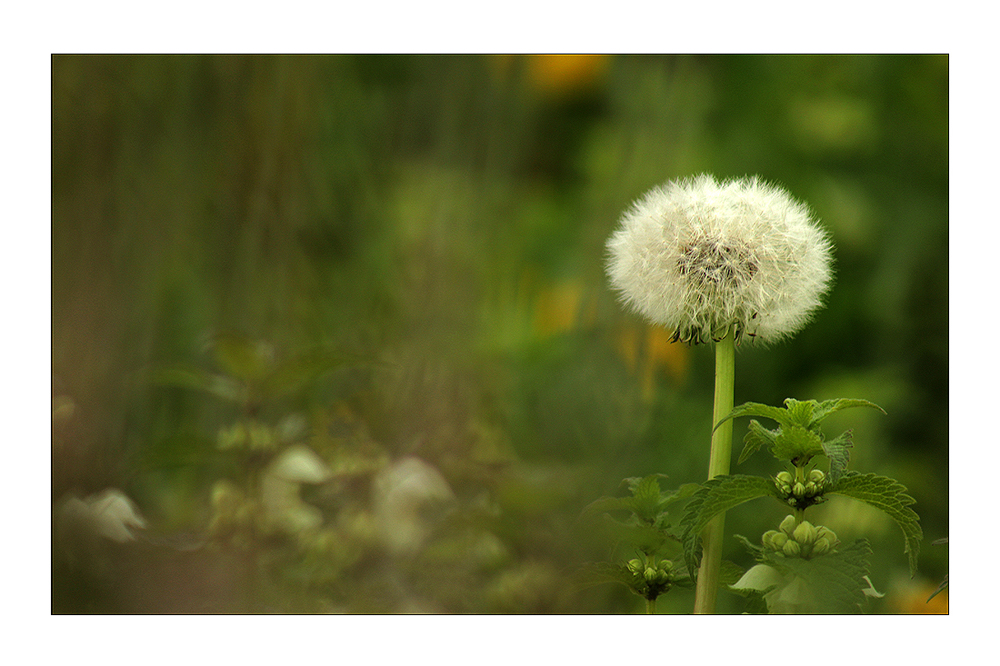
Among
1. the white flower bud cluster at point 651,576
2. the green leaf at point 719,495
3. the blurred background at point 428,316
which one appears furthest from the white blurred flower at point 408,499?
the green leaf at point 719,495

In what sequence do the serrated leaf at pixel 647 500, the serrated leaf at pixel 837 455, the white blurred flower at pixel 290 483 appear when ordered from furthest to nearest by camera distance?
the white blurred flower at pixel 290 483, the serrated leaf at pixel 647 500, the serrated leaf at pixel 837 455

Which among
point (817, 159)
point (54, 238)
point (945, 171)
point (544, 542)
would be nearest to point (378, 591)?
point (544, 542)

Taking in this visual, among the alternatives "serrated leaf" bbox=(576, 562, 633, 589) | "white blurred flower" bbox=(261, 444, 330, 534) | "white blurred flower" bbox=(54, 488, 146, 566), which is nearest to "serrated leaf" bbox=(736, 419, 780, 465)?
"serrated leaf" bbox=(576, 562, 633, 589)

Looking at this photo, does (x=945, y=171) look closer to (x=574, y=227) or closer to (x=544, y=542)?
(x=574, y=227)

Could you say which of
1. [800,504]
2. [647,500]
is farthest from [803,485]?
[647,500]

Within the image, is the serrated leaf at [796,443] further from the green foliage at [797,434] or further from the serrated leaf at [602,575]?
the serrated leaf at [602,575]

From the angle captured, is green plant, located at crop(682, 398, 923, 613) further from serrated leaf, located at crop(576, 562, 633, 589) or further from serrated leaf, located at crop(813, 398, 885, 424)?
serrated leaf, located at crop(576, 562, 633, 589)
